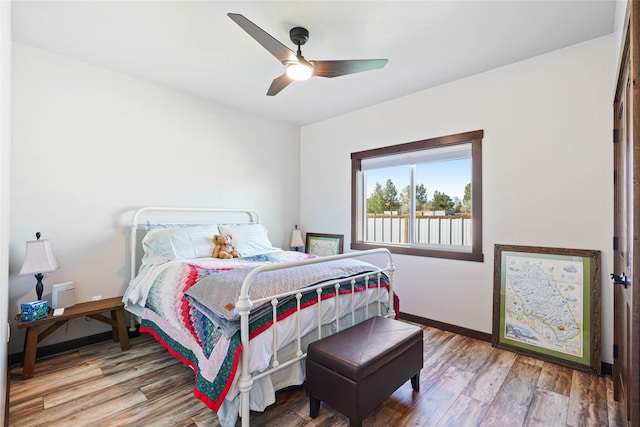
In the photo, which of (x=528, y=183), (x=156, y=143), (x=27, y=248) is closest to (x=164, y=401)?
(x=27, y=248)

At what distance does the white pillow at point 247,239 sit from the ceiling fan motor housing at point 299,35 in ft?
6.39

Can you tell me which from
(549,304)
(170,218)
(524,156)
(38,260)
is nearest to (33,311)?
(38,260)

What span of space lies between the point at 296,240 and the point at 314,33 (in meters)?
2.71

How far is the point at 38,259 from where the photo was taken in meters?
2.26

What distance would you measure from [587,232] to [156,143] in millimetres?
4060

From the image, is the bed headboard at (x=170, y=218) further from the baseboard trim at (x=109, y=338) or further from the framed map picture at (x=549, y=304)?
the framed map picture at (x=549, y=304)

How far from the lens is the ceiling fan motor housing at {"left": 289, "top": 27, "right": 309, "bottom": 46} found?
7.06ft

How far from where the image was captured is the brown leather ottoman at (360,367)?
4.97 feet

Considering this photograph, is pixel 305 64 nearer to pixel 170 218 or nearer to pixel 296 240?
pixel 170 218

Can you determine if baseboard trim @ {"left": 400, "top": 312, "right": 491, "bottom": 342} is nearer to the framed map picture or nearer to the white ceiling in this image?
the framed map picture

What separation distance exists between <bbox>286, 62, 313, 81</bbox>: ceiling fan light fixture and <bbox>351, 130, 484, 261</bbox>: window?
1684 mm

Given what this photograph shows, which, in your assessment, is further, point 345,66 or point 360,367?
point 345,66

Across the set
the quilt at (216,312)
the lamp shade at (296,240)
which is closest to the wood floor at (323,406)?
the quilt at (216,312)

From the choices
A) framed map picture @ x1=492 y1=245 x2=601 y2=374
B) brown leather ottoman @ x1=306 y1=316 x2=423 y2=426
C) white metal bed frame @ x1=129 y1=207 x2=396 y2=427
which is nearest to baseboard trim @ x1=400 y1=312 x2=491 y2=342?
framed map picture @ x1=492 y1=245 x2=601 y2=374
